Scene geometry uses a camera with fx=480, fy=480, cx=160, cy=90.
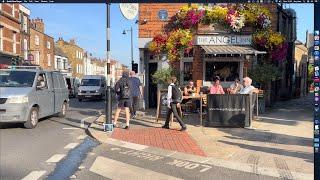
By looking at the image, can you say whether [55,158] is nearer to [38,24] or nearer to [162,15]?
[162,15]

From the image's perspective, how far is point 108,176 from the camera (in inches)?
307

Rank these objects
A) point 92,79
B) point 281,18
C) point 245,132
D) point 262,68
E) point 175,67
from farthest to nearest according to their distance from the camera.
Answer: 1. point 92,79
2. point 281,18
3. point 175,67
4. point 262,68
5. point 245,132

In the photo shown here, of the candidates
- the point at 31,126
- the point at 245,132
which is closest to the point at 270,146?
the point at 245,132

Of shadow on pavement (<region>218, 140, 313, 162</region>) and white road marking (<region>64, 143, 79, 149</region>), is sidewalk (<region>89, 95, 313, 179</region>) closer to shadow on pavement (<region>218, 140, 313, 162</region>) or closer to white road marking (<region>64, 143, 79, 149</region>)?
shadow on pavement (<region>218, 140, 313, 162</region>)

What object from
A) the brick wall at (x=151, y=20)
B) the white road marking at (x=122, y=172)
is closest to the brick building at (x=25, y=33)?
the brick wall at (x=151, y=20)

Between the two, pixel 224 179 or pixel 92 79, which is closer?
pixel 224 179

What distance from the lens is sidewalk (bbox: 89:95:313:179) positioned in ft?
29.3

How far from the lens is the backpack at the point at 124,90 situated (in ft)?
45.9

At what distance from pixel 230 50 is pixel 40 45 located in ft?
144

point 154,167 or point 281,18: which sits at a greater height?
point 281,18

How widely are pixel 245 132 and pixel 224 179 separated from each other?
545cm

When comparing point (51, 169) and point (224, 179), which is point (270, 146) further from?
point (51, 169)

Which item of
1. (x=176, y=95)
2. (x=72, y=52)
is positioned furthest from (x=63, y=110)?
(x=72, y=52)

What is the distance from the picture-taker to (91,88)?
118 feet
